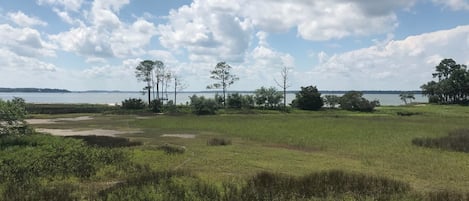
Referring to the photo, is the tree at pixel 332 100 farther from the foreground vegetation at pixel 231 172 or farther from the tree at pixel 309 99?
the foreground vegetation at pixel 231 172

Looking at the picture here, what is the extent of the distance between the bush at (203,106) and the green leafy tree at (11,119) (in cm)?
4980

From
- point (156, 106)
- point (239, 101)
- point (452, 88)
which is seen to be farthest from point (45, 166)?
point (452, 88)

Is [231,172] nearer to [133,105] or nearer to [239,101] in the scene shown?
[239,101]

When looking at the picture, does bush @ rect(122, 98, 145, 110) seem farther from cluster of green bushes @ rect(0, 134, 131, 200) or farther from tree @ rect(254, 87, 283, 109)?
cluster of green bushes @ rect(0, 134, 131, 200)

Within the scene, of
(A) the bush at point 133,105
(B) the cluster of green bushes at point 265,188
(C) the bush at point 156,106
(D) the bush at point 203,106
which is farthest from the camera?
(A) the bush at point 133,105

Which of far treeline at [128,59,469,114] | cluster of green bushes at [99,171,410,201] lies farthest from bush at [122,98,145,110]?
cluster of green bushes at [99,171,410,201]

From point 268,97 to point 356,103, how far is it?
19.4 meters

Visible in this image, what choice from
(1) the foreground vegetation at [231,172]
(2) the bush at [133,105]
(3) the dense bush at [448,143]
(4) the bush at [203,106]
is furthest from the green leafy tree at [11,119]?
(2) the bush at [133,105]

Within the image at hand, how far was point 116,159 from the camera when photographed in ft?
68.4

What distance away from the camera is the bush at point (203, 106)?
78.4 metres

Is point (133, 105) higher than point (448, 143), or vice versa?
point (133, 105)

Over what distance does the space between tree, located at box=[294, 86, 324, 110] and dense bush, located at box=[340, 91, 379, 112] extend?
5.07 metres

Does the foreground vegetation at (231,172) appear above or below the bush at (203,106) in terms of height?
below

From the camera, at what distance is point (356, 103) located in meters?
87.2
